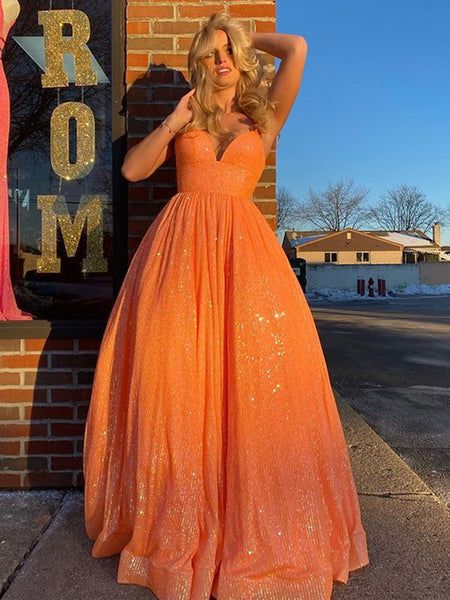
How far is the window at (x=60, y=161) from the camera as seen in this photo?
9.61ft

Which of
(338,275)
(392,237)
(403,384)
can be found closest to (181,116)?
(403,384)

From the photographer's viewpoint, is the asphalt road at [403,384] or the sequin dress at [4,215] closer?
the sequin dress at [4,215]

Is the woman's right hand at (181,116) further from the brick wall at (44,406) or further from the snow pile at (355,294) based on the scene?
the snow pile at (355,294)

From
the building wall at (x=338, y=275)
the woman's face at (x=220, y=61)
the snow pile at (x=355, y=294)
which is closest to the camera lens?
the woman's face at (x=220, y=61)

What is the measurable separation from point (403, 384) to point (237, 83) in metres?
4.94

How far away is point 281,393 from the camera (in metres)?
1.88

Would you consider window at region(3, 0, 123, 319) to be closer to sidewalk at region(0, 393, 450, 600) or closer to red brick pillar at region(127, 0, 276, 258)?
red brick pillar at region(127, 0, 276, 258)

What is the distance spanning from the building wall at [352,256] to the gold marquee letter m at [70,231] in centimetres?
4953

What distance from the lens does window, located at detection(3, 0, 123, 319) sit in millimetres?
2928

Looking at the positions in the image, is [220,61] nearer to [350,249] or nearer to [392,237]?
[350,249]

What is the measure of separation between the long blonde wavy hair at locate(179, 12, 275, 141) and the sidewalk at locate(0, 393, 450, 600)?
1682 millimetres

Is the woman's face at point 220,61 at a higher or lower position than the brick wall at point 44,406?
higher

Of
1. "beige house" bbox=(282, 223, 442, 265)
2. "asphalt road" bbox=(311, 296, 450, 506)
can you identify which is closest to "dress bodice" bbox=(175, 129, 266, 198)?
"asphalt road" bbox=(311, 296, 450, 506)

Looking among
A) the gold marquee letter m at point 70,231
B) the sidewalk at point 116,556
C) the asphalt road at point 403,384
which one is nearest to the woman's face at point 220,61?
the gold marquee letter m at point 70,231
